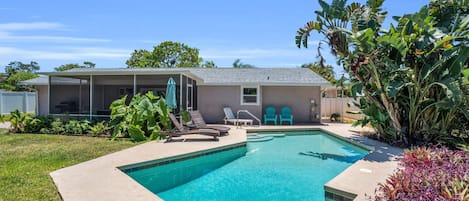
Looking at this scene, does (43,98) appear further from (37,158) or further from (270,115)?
(270,115)

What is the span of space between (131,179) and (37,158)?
370cm

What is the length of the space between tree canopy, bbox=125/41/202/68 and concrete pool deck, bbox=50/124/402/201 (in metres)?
33.2

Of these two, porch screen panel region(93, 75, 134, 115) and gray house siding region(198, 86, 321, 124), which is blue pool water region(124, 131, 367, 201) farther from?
porch screen panel region(93, 75, 134, 115)

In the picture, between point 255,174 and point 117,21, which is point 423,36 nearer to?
point 255,174

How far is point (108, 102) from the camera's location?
66.6 ft

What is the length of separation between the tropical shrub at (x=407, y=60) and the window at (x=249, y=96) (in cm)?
648

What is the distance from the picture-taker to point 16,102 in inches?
814

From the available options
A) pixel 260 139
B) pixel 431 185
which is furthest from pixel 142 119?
pixel 431 185

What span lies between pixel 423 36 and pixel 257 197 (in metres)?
7.19

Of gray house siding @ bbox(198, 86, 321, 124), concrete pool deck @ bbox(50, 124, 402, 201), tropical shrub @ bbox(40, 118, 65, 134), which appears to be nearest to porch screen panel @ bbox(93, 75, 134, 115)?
gray house siding @ bbox(198, 86, 321, 124)

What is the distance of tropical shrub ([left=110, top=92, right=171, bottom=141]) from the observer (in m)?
10.4

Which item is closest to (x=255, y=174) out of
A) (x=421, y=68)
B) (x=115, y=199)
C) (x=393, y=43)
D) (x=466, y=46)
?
(x=115, y=199)

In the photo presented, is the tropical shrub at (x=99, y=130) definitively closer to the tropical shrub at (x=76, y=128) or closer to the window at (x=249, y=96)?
the tropical shrub at (x=76, y=128)

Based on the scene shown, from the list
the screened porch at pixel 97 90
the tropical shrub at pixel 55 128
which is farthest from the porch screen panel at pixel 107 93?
the tropical shrub at pixel 55 128
